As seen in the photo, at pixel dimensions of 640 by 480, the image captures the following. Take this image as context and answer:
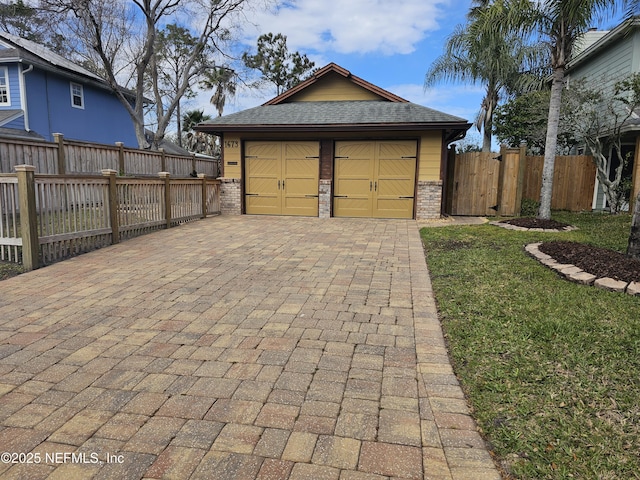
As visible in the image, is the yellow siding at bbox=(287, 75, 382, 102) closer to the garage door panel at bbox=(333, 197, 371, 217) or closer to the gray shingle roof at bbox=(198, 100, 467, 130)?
the gray shingle roof at bbox=(198, 100, 467, 130)

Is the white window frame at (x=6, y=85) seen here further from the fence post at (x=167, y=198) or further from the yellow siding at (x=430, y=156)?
the yellow siding at (x=430, y=156)

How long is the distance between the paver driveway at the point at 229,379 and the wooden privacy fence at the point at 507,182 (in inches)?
308

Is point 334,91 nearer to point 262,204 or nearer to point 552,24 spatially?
point 262,204

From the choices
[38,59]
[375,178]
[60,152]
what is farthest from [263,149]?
[38,59]

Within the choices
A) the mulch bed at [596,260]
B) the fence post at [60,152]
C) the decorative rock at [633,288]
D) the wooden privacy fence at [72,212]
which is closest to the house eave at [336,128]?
the wooden privacy fence at [72,212]

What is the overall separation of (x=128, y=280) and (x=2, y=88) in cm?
1593

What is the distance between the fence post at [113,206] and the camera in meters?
7.19

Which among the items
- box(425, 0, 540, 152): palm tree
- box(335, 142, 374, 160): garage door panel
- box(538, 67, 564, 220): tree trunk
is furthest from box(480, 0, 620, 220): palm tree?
box(425, 0, 540, 152): palm tree

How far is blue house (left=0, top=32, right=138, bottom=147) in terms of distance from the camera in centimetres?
1562

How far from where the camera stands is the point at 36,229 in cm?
Result: 565

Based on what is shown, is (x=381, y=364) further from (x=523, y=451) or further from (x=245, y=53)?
(x=245, y=53)

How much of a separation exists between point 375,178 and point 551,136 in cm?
443

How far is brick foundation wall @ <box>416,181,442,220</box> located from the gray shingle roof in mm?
1705

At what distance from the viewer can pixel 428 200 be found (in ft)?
37.6
